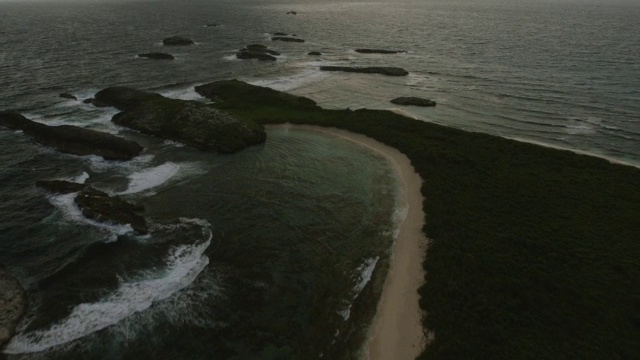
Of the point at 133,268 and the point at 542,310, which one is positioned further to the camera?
the point at 133,268

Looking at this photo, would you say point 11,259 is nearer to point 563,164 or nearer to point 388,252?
point 388,252

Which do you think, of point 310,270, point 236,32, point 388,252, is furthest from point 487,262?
point 236,32

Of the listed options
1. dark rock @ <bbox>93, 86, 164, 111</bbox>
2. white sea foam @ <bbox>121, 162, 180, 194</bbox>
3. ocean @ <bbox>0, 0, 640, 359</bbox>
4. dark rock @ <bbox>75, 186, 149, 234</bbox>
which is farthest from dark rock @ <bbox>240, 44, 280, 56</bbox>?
dark rock @ <bbox>75, 186, 149, 234</bbox>

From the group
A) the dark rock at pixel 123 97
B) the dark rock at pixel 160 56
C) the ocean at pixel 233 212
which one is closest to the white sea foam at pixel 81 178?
the ocean at pixel 233 212

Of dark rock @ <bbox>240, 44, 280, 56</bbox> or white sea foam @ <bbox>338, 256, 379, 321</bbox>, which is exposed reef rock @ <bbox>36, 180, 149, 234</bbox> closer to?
white sea foam @ <bbox>338, 256, 379, 321</bbox>

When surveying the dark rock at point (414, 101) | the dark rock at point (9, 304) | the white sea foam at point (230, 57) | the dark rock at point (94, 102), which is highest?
the dark rock at point (414, 101)

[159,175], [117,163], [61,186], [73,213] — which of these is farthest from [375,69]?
[73,213]

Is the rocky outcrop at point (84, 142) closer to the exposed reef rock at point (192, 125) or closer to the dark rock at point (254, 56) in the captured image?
the exposed reef rock at point (192, 125)
